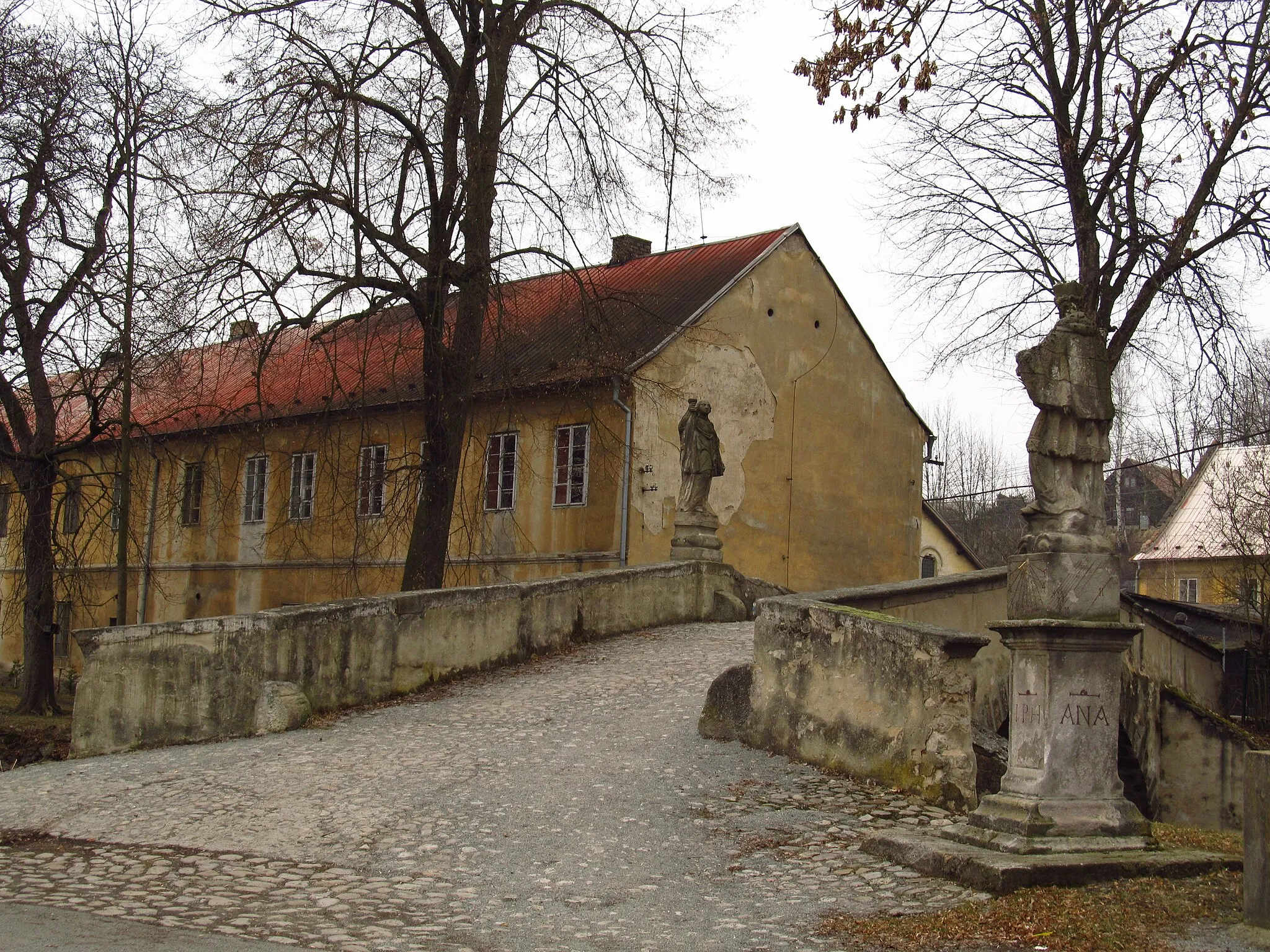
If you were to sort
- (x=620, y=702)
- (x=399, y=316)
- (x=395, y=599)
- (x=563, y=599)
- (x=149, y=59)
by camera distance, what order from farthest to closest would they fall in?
1. (x=399, y=316)
2. (x=149, y=59)
3. (x=563, y=599)
4. (x=395, y=599)
5. (x=620, y=702)

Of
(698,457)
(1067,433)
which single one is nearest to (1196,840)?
(1067,433)

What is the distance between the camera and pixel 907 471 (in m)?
28.7

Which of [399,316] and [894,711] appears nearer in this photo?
[894,711]

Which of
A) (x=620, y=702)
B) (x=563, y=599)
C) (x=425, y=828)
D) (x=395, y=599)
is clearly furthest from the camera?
(x=563, y=599)

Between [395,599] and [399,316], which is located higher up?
[399,316]

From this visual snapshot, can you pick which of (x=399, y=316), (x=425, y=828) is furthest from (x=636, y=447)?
(x=425, y=828)

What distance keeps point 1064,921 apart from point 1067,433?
9.67 ft

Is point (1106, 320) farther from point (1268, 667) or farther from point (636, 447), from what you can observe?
point (1268, 667)

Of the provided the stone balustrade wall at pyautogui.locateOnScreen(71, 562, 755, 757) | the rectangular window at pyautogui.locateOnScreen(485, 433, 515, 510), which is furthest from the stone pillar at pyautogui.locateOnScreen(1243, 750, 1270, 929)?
the rectangular window at pyautogui.locateOnScreen(485, 433, 515, 510)

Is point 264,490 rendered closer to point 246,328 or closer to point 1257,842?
point 246,328

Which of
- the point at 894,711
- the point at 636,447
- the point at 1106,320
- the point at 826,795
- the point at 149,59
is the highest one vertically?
the point at 149,59

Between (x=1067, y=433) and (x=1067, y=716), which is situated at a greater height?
(x=1067, y=433)

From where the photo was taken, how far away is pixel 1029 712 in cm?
759

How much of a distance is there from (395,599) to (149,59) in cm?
1085
